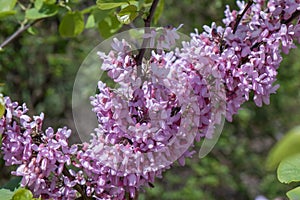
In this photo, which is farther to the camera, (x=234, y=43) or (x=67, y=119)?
(x=67, y=119)

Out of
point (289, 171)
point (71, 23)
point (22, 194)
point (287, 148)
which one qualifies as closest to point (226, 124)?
point (71, 23)

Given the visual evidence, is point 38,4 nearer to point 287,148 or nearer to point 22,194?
point 22,194

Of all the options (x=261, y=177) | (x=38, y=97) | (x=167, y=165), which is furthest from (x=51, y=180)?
(x=261, y=177)

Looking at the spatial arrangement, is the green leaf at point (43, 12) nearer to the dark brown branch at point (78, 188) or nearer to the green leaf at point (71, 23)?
the green leaf at point (71, 23)

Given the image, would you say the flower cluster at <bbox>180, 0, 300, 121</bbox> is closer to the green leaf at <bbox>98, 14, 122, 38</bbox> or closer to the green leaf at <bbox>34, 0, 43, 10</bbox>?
the green leaf at <bbox>98, 14, 122, 38</bbox>

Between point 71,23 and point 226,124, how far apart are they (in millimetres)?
2088

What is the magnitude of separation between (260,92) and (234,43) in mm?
95

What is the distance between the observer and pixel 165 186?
357 cm

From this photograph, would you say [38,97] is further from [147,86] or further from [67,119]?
[147,86]

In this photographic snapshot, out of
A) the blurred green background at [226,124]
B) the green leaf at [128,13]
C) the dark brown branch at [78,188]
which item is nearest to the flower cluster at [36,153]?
the dark brown branch at [78,188]

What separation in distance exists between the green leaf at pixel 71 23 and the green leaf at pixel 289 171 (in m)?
0.65

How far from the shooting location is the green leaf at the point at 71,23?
4.27 ft

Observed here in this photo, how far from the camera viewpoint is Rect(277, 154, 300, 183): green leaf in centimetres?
85

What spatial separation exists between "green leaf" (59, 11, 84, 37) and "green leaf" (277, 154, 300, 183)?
25.8 inches
